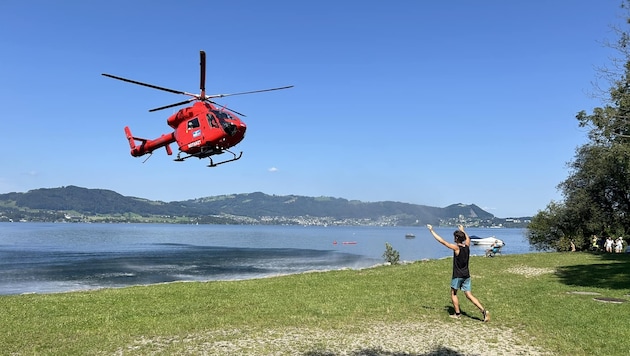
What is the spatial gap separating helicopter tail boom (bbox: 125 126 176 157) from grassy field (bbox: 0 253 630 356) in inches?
252

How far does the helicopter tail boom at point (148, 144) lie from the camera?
1983 centimetres

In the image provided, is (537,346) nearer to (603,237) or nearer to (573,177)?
(603,237)

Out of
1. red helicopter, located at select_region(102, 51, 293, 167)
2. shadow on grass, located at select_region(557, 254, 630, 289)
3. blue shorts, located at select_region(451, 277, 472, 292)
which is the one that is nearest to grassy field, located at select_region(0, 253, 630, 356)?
shadow on grass, located at select_region(557, 254, 630, 289)

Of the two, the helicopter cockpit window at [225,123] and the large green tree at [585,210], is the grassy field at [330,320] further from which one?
the large green tree at [585,210]

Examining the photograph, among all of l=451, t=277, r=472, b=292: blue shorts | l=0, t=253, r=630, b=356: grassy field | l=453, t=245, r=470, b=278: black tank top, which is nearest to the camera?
l=0, t=253, r=630, b=356: grassy field

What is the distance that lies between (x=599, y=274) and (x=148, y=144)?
77.8 ft

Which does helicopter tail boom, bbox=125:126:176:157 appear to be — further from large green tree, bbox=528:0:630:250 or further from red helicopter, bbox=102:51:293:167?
large green tree, bbox=528:0:630:250

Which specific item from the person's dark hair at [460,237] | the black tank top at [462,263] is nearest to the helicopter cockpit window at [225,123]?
the person's dark hair at [460,237]

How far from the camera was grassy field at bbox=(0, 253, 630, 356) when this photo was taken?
432 inches

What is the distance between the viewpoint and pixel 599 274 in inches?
958

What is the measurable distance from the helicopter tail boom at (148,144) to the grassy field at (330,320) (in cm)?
641

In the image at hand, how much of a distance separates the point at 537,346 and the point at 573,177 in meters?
43.2

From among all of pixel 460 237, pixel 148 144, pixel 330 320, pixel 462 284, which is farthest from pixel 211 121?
pixel 462 284

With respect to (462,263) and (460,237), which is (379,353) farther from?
(460,237)
